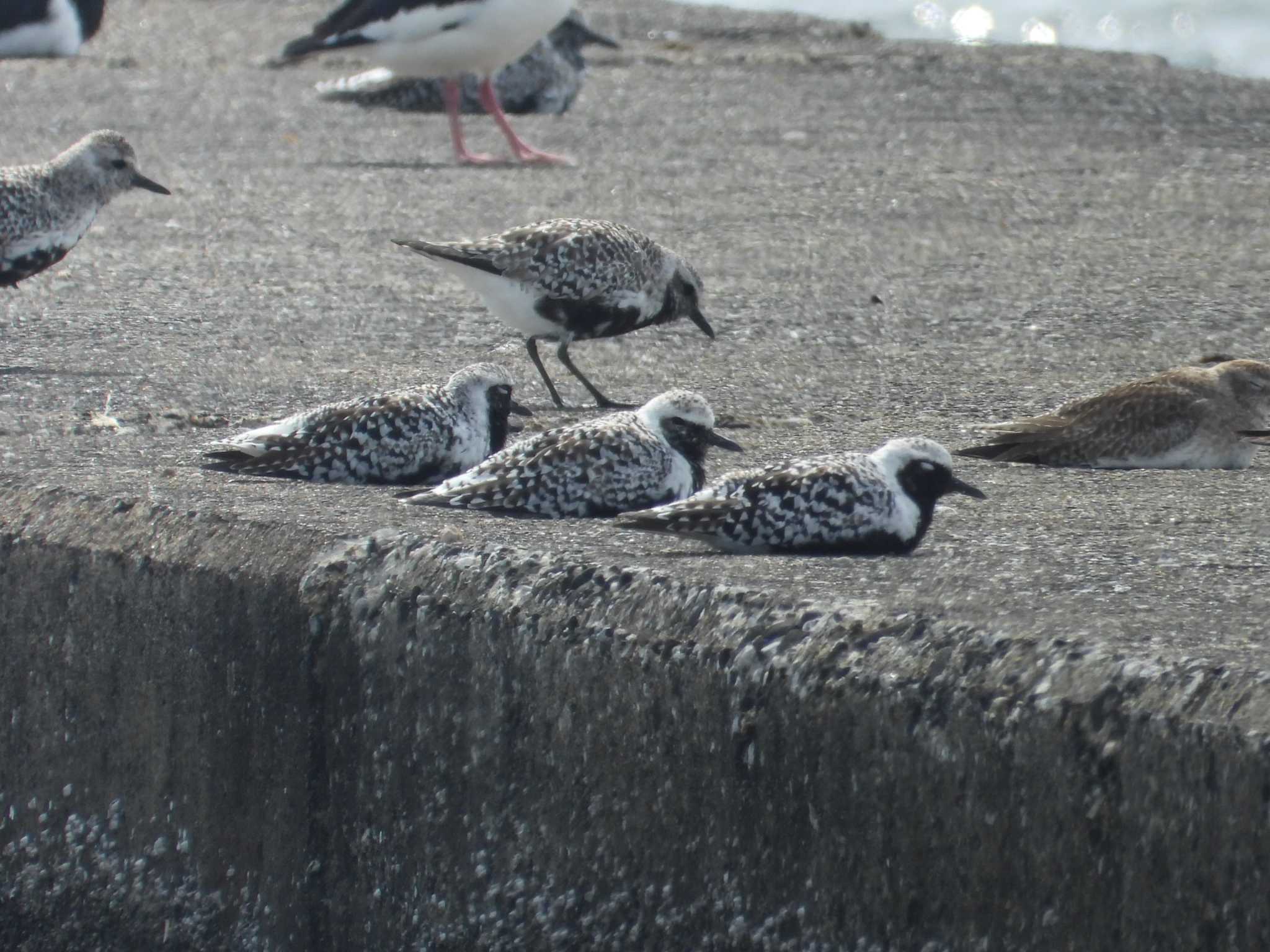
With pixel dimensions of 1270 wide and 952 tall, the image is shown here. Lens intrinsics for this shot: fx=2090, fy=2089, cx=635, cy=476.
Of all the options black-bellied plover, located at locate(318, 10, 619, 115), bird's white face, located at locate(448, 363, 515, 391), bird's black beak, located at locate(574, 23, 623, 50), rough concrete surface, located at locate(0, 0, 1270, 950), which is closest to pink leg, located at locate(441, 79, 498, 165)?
black-bellied plover, located at locate(318, 10, 619, 115)

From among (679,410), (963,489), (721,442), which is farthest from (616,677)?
(721,442)

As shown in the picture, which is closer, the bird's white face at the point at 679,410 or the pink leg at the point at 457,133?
the bird's white face at the point at 679,410

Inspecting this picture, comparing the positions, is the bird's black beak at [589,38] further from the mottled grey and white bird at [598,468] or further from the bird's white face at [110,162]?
the mottled grey and white bird at [598,468]

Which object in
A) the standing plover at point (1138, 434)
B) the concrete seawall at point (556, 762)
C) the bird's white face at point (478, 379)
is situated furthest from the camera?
the standing plover at point (1138, 434)

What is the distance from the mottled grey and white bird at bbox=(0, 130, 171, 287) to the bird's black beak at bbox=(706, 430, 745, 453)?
2.94 m

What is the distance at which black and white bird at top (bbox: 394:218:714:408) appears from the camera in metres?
5.66

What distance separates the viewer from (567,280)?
223 inches

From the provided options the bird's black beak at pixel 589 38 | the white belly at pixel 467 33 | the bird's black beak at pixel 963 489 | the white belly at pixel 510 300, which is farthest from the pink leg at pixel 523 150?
the bird's black beak at pixel 963 489

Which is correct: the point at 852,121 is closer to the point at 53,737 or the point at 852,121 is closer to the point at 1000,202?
the point at 1000,202

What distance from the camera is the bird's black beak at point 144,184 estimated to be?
23.7 feet

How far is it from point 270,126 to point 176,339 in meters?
5.27

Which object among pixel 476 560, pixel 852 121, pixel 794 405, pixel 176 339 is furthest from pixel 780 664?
pixel 852 121

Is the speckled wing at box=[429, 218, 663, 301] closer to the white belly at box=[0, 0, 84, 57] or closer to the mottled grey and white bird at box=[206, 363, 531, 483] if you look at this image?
the mottled grey and white bird at box=[206, 363, 531, 483]

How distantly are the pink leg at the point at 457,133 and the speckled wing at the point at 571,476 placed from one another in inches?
246
